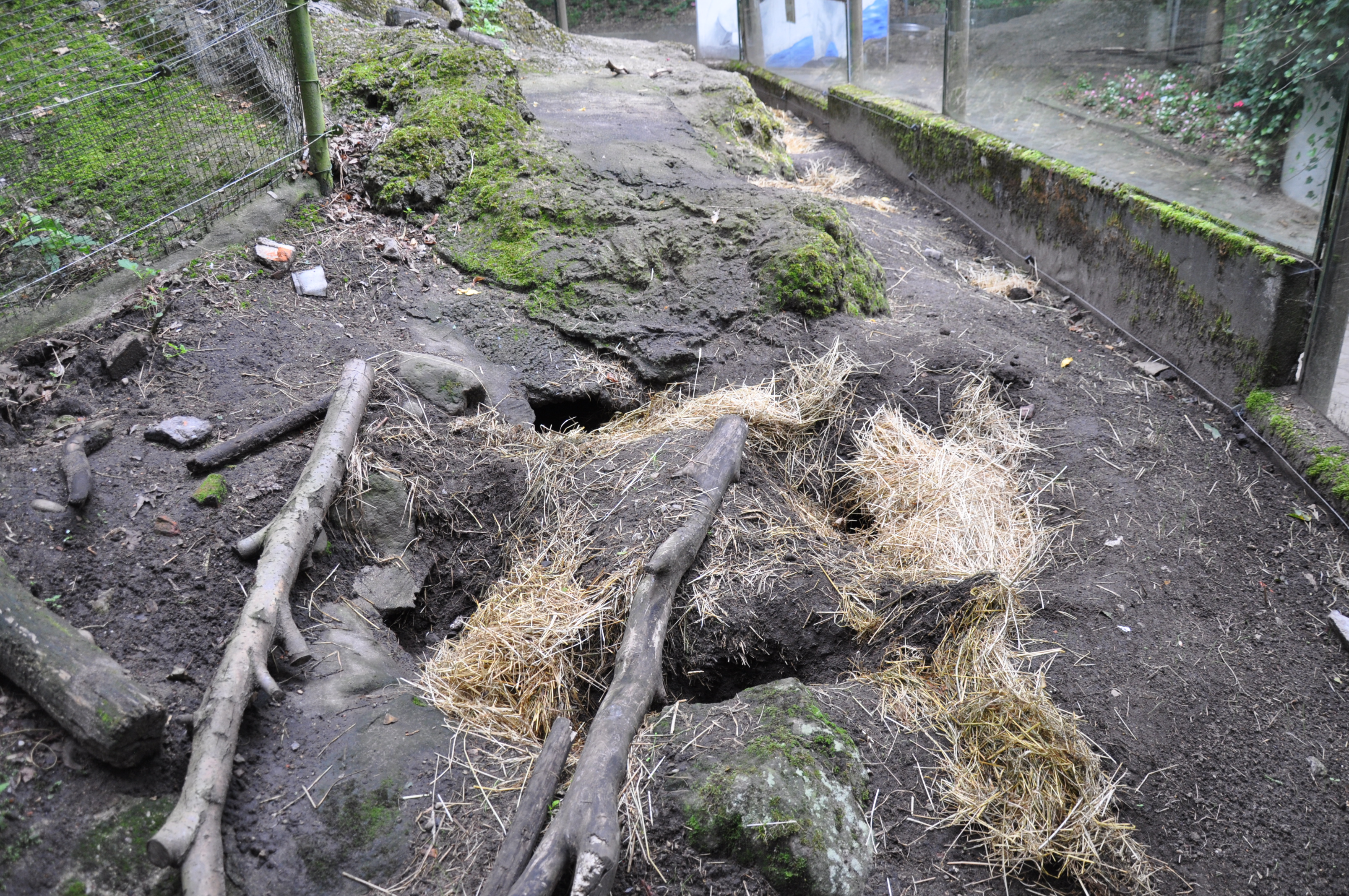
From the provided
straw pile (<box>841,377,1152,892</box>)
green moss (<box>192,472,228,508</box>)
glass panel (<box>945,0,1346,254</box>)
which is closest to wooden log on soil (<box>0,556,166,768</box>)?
green moss (<box>192,472,228,508</box>)

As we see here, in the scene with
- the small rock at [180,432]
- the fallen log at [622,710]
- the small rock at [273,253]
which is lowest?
the fallen log at [622,710]

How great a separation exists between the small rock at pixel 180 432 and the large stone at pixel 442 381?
2.85 feet

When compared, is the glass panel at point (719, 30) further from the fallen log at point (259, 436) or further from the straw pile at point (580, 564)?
the fallen log at point (259, 436)

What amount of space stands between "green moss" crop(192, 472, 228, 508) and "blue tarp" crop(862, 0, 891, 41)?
853cm

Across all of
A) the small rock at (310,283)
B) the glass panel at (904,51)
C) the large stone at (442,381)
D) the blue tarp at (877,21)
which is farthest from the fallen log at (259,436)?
the blue tarp at (877,21)

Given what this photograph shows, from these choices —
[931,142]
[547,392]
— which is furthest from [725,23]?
[547,392]

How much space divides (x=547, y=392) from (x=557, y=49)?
21.2ft

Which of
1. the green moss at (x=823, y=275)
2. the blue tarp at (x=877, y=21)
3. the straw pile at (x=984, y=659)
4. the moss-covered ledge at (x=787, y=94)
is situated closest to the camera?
the straw pile at (x=984, y=659)

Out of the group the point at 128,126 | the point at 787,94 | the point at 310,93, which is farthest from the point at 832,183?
the point at 128,126

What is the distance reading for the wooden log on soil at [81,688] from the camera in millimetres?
2057

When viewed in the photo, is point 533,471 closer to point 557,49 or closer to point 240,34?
point 240,34

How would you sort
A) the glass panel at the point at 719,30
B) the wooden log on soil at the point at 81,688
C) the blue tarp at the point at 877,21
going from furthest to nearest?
the glass panel at the point at 719,30 < the blue tarp at the point at 877,21 < the wooden log on soil at the point at 81,688

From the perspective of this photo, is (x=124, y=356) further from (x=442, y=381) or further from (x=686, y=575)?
(x=686, y=575)

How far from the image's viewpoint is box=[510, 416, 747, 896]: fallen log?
79.6 inches
